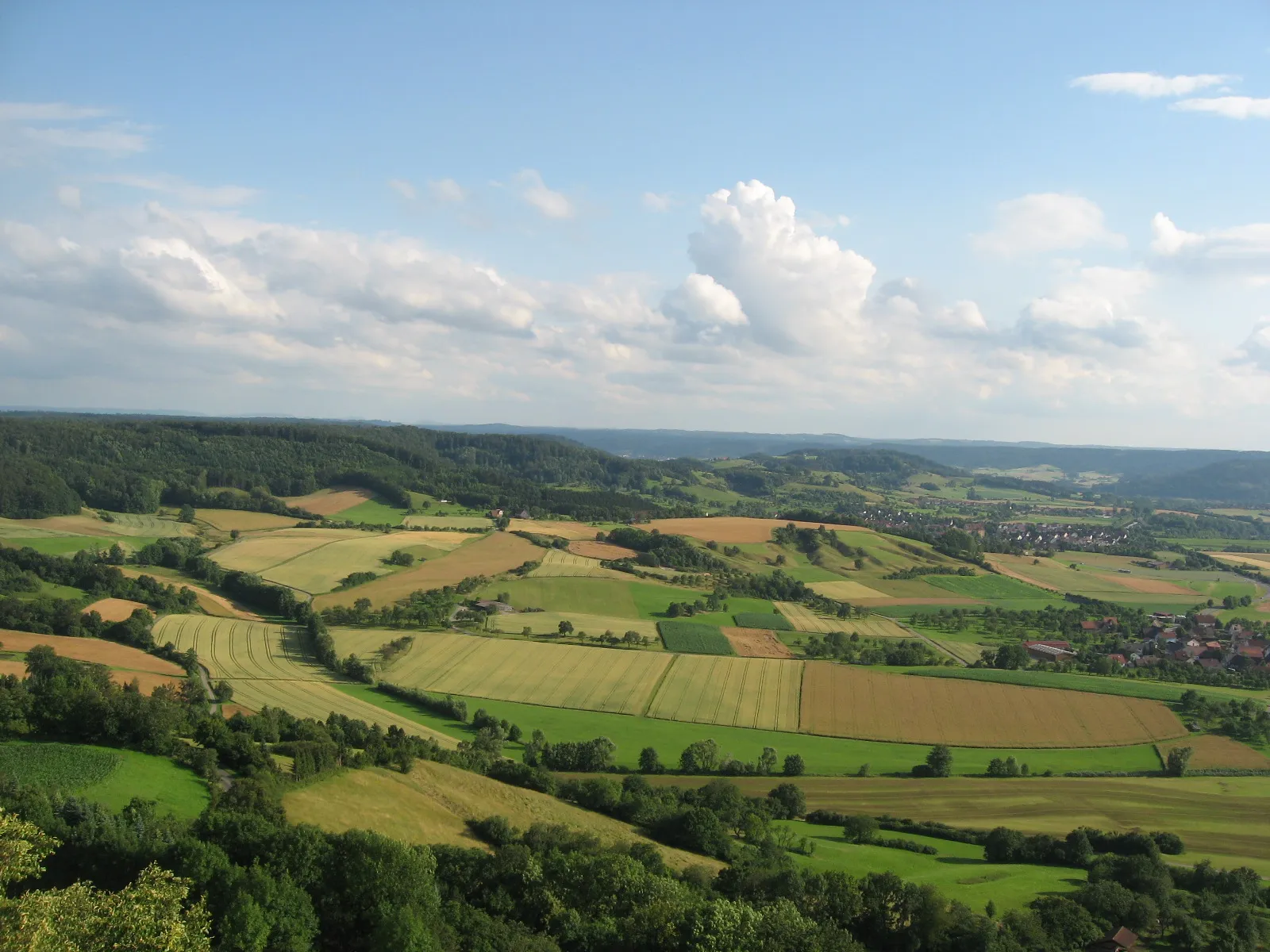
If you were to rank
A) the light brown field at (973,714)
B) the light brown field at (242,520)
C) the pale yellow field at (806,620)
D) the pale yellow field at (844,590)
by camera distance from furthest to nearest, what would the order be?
1. the light brown field at (242,520)
2. the pale yellow field at (844,590)
3. the pale yellow field at (806,620)
4. the light brown field at (973,714)

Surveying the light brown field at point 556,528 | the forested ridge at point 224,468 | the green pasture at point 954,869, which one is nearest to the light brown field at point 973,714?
the green pasture at point 954,869

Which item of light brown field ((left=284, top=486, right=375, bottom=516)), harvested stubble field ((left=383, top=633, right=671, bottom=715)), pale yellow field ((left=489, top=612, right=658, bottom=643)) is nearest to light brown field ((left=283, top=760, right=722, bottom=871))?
harvested stubble field ((left=383, top=633, right=671, bottom=715))

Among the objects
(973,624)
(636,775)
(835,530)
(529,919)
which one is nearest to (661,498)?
(835,530)

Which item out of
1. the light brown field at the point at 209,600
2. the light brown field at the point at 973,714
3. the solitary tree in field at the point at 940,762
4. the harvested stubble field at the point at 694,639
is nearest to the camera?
the solitary tree in field at the point at 940,762

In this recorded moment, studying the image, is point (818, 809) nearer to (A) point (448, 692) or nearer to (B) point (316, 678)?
(A) point (448, 692)

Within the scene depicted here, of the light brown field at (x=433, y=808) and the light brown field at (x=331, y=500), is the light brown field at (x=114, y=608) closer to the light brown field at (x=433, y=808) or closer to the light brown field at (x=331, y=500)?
the light brown field at (x=433, y=808)

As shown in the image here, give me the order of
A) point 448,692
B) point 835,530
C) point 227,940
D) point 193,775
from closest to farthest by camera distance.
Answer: point 227,940 → point 193,775 → point 448,692 → point 835,530

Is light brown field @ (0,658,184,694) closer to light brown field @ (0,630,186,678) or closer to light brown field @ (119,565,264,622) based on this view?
light brown field @ (0,630,186,678)

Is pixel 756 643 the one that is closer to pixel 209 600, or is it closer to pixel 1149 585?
pixel 209 600
